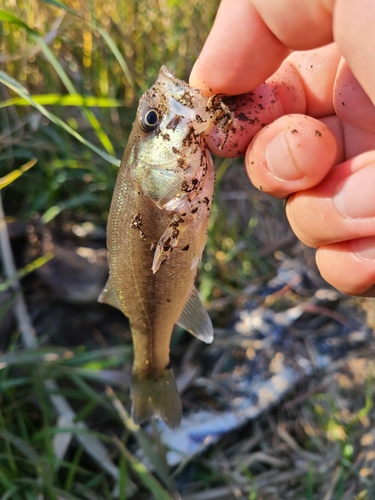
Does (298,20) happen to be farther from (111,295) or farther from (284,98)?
(111,295)

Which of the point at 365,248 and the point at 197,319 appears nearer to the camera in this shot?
the point at 365,248

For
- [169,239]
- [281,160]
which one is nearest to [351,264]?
[281,160]

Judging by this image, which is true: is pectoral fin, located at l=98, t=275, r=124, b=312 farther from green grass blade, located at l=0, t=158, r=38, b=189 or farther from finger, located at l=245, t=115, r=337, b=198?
finger, located at l=245, t=115, r=337, b=198

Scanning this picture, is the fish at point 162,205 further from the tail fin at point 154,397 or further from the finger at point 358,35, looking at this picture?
the finger at point 358,35

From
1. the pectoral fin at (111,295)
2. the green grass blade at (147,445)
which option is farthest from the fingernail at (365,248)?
the green grass blade at (147,445)

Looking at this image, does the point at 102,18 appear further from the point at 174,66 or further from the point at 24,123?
the point at 24,123

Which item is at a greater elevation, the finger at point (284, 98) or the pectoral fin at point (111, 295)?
the finger at point (284, 98)

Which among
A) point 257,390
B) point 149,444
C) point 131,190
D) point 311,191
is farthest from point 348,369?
point 131,190
